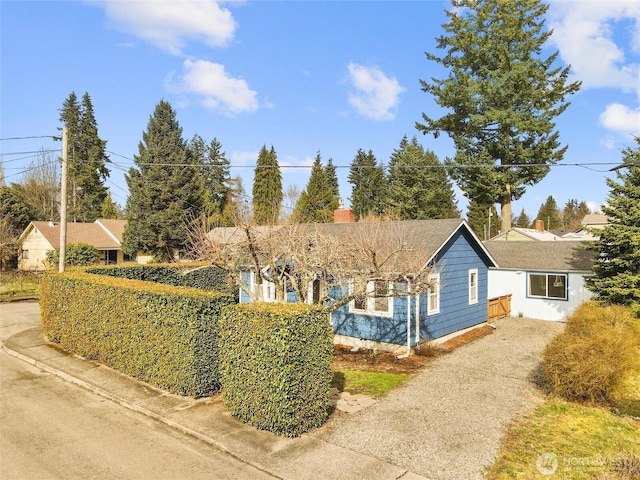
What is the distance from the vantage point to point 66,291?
40.1 feet

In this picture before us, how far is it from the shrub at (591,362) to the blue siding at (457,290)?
4760 mm

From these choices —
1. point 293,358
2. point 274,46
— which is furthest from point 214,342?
point 274,46

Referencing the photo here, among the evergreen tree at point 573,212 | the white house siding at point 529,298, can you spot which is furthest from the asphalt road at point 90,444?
the evergreen tree at point 573,212

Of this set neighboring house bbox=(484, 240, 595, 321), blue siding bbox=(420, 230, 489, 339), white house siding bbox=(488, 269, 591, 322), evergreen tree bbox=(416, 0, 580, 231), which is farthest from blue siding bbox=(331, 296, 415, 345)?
evergreen tree bbox=(416, 0, 580, 231)

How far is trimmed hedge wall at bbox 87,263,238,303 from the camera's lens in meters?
16.1

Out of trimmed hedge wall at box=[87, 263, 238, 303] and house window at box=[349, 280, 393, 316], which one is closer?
house window at box=[349, 280, 393, 316]

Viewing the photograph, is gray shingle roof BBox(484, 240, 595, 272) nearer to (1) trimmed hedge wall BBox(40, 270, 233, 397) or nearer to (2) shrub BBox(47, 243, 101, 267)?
(1) trimmed hedge wall BBox(40, 270, 233, 397)

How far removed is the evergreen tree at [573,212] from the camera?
282 ft

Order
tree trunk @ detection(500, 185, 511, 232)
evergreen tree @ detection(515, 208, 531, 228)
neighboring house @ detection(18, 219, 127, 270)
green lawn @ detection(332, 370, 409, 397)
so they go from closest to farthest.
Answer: green lawn @ detection(332, 370, 409, 397), tree trunk @ detection(500, 185, 511, 232), neighboring house @ detection(18, 219, 127, 270), evergreen tree @ detection(515, 208, 531, 228)

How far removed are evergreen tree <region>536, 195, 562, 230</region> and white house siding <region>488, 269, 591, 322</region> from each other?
7149 centimetres

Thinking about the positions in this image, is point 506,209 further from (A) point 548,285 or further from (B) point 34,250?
(B) point 34,250

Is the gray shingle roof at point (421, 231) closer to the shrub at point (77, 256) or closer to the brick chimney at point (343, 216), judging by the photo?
the brick chimney at point (343, 216)

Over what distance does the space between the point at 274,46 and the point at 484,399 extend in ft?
40.7

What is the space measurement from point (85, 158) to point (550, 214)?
8745cm
